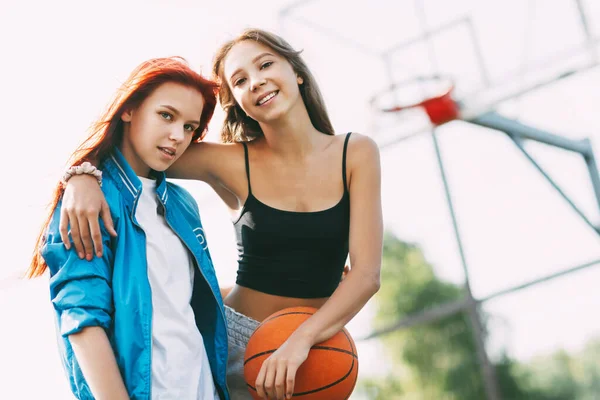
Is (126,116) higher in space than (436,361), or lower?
higher

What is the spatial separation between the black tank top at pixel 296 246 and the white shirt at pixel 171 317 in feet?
0.98

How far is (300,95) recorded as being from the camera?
2.47m

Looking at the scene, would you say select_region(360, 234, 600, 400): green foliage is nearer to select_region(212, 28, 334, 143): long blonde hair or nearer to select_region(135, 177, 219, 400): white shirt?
select_region(212, 28, 334, 143): long blonde hair

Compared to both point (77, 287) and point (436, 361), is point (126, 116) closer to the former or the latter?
point (77, 287)

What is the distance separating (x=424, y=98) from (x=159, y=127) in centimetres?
450

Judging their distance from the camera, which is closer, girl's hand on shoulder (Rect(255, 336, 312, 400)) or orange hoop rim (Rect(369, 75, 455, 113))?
girl's hand on shoulder (Rect(255, 336, 312, 400))

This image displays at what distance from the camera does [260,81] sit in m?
2.30

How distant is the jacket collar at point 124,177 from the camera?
1.99 m

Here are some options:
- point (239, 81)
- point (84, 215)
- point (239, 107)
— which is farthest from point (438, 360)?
point (84, 215)

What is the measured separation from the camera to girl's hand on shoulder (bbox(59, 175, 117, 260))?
5.89 ft

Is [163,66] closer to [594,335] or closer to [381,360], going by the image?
[594,335]

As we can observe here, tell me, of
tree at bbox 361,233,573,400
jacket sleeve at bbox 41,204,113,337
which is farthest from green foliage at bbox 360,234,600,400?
jacket sleeve at bbox 41,204,113,337

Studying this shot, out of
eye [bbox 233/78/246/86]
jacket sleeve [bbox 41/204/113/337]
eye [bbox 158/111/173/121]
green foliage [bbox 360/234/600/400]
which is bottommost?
green foliage [bbox 360/234/600/400]

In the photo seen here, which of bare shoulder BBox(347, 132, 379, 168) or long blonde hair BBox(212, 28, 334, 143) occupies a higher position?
long blonde hair BBox(212, 28, 334, 143)
